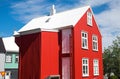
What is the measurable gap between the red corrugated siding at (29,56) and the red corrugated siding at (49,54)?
0.65m

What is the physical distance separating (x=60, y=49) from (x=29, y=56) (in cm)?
414

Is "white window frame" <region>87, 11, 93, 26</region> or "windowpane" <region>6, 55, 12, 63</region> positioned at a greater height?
"white window frame" <region>87, 11, 93, 26</region>

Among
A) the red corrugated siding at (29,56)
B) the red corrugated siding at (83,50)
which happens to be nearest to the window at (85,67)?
the red corrugated siding at (83,50)

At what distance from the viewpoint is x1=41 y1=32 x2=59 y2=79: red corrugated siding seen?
3091 cm

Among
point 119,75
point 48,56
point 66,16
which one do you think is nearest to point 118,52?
point 119,75

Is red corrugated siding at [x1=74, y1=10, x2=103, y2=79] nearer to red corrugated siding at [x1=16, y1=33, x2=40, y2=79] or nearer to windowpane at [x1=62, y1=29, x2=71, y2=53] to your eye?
→ windowpane at [x1=62, y1=29, x2=71, y2=53]

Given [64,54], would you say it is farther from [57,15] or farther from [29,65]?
[57,15]

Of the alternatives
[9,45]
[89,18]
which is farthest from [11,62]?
[89,18]

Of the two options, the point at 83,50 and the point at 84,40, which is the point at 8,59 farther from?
the point at 83,50

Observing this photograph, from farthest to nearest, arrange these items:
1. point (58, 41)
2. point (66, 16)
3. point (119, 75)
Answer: point (119, 75) < point (66, 16) < point (58, 41)

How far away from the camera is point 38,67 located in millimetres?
30891

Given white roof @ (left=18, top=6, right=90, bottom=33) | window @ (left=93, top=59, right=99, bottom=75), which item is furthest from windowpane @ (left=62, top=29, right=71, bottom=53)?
window @ (left=93, top=59, right=99, bottom=75)

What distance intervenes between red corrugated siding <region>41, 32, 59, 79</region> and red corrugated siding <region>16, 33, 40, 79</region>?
2.12ft

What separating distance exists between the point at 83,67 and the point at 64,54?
10.6 feet
